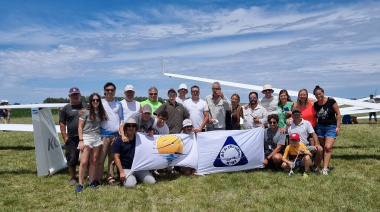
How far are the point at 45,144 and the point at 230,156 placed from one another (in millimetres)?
3809

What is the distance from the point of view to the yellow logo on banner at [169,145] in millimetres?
5363

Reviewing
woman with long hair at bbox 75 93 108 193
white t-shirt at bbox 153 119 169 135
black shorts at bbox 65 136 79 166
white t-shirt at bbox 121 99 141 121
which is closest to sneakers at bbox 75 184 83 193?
woman with long hair at bbox 75 93 108 193

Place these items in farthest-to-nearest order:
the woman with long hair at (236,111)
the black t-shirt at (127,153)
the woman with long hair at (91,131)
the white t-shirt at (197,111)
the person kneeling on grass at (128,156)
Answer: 1. the woman with long hair at (236,111)
2. the white t-shirt at (197,111)
3. the black t-shirt at (127,153)
4. the person kneeling on grass at (128,156)
5. the woman with long hair at (91,131)

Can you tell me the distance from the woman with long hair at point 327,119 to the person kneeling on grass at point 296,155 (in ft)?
1.62

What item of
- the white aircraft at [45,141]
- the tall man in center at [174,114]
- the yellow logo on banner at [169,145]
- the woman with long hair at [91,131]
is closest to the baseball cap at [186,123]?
the tall man in center at [174,114]

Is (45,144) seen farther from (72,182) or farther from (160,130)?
(160,130)

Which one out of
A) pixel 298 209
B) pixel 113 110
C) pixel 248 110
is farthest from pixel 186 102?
pixel 298 209

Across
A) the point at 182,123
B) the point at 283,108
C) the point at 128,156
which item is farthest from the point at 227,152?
the point at 128,156

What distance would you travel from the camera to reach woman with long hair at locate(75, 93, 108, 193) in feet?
15.2

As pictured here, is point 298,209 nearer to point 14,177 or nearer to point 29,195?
point 29,195

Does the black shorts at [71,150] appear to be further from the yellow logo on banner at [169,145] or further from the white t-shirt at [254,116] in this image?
the white t-shirt at [254,116]

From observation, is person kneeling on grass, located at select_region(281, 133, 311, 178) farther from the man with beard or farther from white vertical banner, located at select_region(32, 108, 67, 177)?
white vertical banner, located at select_region(32, 108, 67, 177)

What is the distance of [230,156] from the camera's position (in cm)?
575

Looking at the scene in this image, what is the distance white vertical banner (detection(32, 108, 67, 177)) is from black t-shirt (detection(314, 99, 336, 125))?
5.55 metres
